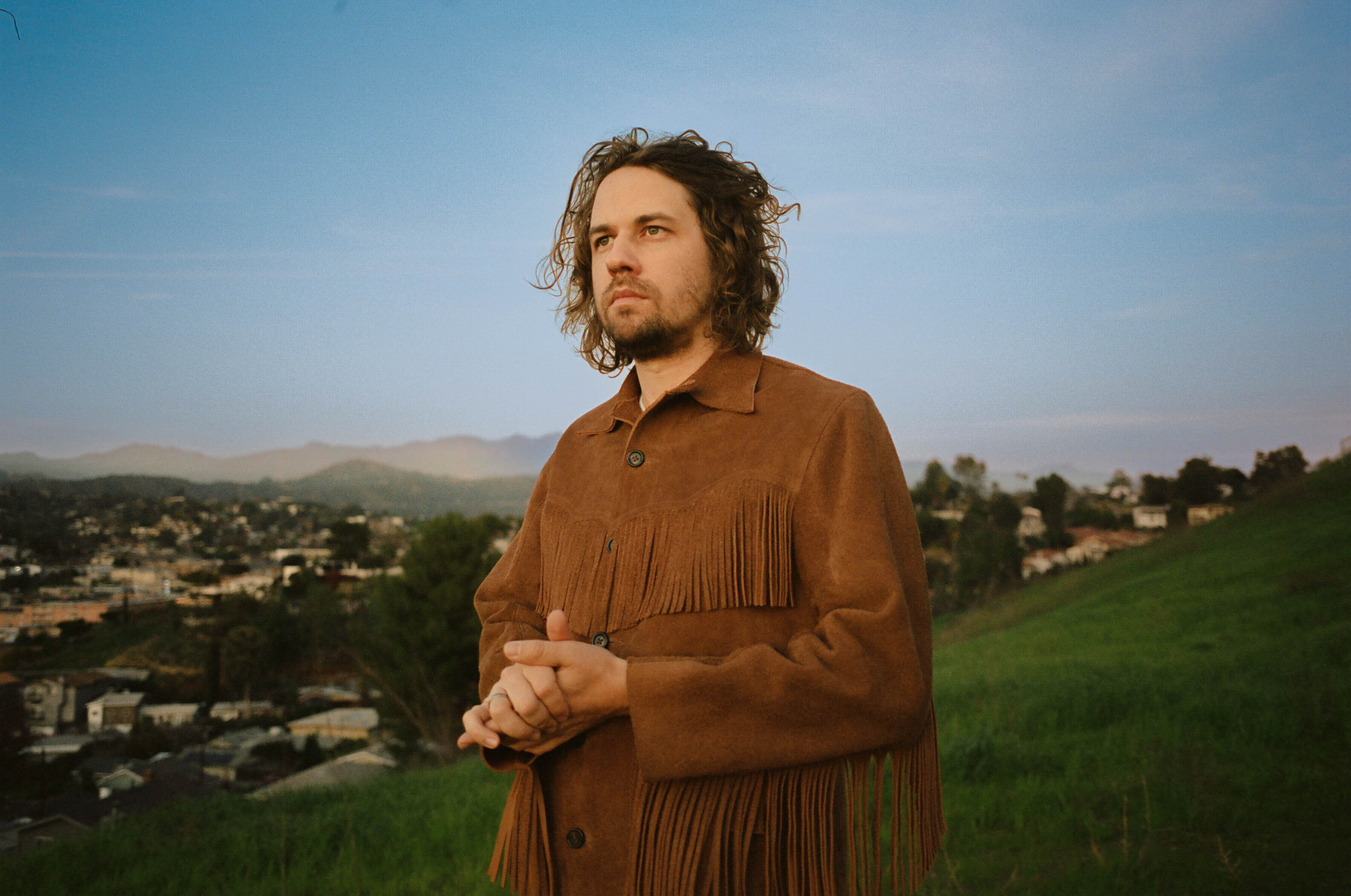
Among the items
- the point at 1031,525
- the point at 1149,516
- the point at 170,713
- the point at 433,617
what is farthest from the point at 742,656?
the point at 1031,525

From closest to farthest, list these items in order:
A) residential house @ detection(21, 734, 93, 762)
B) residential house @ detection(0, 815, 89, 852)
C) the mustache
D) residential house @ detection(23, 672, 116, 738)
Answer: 1. the mustache
2. residential house @ detection(0, 815, 89, 852)
3. residential house @ detection(21, 734, 93, 762)
4. residential house @ detection(23, 672, 116, 738)

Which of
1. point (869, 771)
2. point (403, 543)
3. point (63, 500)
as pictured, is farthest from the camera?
point (403, 543)

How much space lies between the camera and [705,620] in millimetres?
1517

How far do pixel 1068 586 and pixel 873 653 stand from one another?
25.4 meters

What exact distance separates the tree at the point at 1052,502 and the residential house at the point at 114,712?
165ft

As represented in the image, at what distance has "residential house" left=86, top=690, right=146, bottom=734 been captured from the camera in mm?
8125

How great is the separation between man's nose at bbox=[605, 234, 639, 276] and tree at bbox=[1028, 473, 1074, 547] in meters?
53.3

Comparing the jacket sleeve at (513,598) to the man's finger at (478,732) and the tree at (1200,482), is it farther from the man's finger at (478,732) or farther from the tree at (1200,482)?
the tree at (1200,482)

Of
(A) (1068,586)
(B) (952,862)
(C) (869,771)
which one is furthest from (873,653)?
(A) (1068,586)

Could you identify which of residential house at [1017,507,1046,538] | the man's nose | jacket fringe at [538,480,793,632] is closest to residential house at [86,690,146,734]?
jacket fringe at [538,480,793,632]

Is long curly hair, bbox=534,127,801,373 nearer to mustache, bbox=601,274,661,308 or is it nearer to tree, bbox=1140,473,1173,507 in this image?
mustache, bbox=601,274,661,308

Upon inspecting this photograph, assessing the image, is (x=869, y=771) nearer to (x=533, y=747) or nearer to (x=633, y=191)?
(x=533, y=747)

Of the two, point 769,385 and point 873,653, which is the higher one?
point 769,385

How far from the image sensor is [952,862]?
12.9 ft
